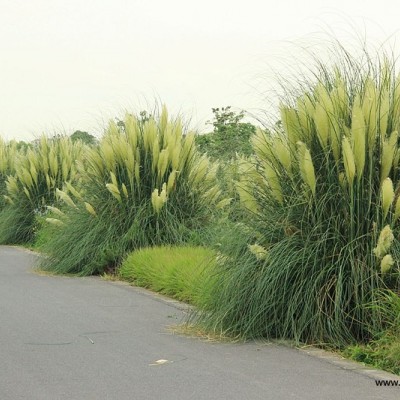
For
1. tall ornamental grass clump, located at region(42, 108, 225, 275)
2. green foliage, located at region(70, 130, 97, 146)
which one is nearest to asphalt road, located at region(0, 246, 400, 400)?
tall ornamental grass clump, located at region(42, 108, 225, 275)

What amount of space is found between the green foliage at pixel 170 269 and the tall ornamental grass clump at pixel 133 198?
0.77 meters

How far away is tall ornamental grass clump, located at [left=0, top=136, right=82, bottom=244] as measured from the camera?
20.0 metres

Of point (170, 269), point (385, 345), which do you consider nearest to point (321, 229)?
point (385, 345)

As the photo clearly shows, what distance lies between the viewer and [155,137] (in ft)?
46.4

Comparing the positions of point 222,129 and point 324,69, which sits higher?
point 222,129

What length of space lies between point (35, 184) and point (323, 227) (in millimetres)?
13333

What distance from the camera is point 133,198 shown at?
13727 mm

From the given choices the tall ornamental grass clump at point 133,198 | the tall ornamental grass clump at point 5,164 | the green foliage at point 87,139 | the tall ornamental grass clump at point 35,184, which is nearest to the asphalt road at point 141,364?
the tall ornamental grass clump at point 133,198

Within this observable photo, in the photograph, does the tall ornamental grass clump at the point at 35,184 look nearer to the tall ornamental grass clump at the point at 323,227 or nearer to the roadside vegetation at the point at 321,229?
the roadside vegetation at the point at 321,229

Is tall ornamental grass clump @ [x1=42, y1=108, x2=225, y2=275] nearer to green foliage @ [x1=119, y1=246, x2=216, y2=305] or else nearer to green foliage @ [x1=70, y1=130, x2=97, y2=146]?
green foliage @ [x1=119, y1=246, x2=216, y2=305]

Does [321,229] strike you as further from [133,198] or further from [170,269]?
[133,198]

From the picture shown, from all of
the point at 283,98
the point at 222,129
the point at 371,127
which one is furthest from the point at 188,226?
the point at 222,129

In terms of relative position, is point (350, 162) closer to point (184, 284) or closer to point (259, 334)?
point (259, 334)

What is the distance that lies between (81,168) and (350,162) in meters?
8.16
